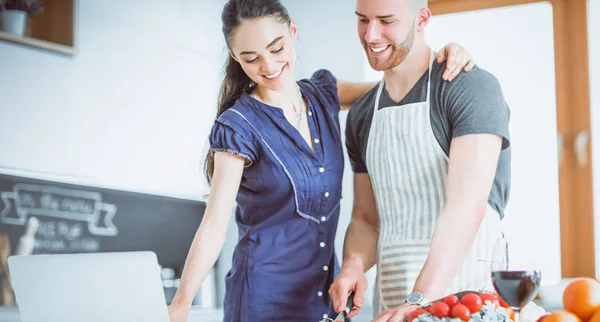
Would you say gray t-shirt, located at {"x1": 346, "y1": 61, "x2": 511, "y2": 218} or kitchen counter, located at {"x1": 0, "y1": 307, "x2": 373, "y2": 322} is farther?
kitchen counter, located at {"x1": 0, "y1": 307, "x2": 373, "y2": 322}

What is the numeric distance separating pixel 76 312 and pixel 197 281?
0.61 m

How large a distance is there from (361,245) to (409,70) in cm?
46

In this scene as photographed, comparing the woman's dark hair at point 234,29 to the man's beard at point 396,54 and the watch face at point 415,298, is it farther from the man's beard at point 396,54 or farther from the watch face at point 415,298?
the watch face at point 415,298

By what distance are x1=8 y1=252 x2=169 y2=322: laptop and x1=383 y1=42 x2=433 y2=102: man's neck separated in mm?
898

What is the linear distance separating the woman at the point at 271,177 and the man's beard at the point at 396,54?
0.20 metres

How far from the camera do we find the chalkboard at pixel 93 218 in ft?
9.09

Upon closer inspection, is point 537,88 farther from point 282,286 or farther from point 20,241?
point 20,241

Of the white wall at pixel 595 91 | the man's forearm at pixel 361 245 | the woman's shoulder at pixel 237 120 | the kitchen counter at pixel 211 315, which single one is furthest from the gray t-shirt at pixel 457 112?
the white wall at pixel 595 91

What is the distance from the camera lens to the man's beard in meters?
1.95

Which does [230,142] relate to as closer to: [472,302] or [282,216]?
[282,216]

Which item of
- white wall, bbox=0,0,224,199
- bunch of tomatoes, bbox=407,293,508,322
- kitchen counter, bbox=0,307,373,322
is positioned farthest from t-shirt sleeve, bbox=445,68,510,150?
kitchen counter, bbox=0,307,373,322

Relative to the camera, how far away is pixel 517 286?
122cm

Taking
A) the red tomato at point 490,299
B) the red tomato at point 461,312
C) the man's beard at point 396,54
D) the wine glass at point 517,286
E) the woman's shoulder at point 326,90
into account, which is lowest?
the red tomato at point 461,312

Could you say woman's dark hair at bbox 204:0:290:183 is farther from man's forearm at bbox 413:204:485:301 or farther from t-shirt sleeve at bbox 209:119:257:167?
man's forearm at bbox 413:204:485:301
